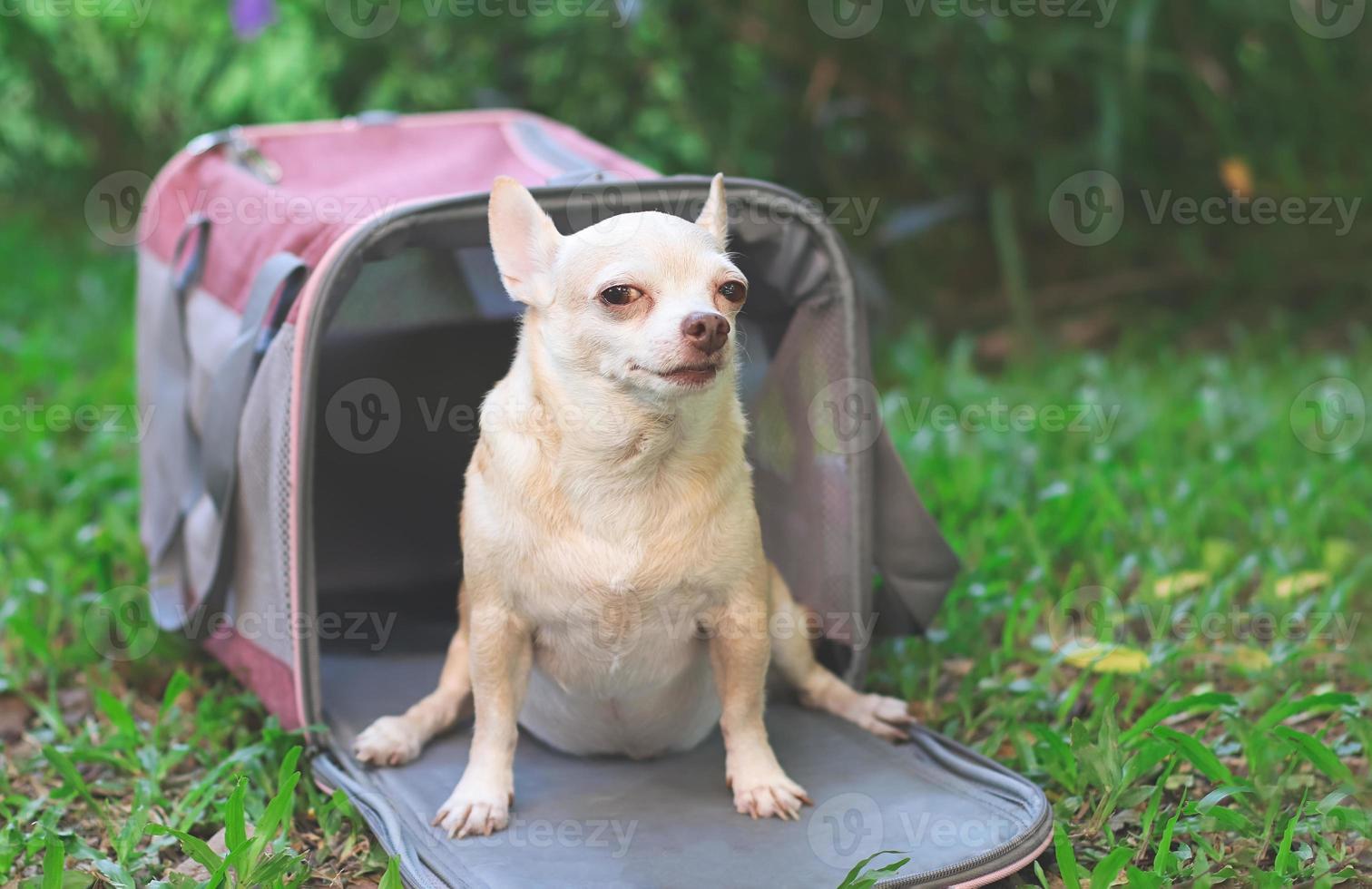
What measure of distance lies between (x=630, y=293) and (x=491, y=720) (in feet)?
2.63

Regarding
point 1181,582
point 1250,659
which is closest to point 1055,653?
point 1250,659

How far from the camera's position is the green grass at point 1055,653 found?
2322 millimetres

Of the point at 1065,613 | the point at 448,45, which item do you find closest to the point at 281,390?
the point at 1065,613

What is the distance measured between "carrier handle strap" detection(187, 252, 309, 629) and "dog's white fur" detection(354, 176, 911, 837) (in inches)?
21.8

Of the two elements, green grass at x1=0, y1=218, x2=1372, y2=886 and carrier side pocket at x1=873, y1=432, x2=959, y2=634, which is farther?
carrier side pocket at x1=873, y1=432, x2=959, y2=634

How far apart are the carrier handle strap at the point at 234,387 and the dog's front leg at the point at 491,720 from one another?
749mm

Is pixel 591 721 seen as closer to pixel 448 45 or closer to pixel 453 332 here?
pixel 453 332

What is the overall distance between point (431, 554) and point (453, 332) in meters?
0.55

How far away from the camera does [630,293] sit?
2.20m

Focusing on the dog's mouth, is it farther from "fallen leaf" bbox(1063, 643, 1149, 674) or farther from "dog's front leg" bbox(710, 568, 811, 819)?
"fallen leaf" bbox(1063, 643, 1149, 674)

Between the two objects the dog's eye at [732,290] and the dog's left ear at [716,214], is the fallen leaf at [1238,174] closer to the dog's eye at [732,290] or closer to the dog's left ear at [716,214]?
the dog's left ear at [716,214]

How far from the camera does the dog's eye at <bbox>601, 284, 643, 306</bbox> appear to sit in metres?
2.19

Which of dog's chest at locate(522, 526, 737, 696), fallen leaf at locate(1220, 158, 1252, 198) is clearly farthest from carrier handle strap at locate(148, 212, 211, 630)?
fallen leaf at locate(1220, 158, 1252, 198)

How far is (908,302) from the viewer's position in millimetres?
5637
